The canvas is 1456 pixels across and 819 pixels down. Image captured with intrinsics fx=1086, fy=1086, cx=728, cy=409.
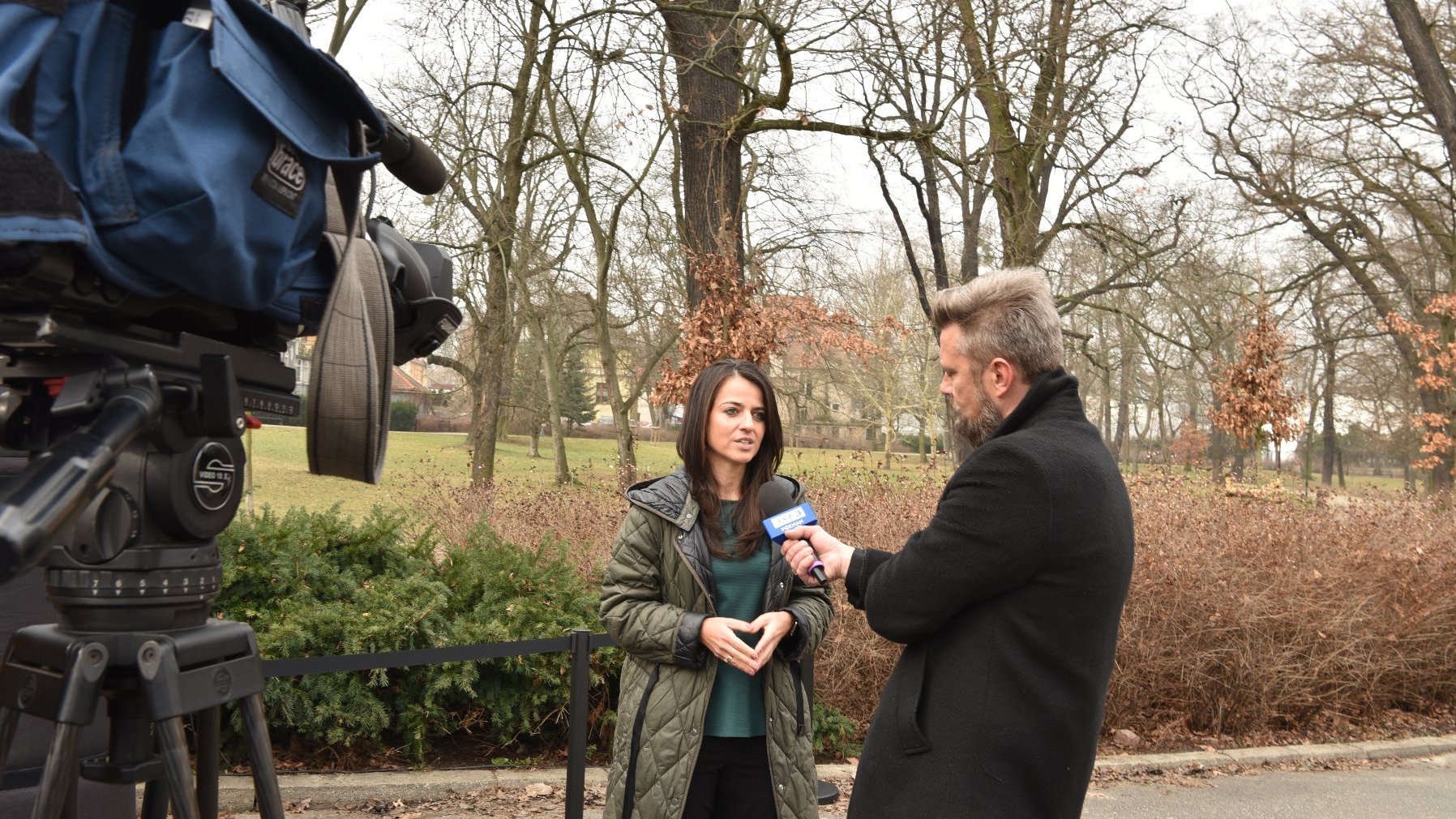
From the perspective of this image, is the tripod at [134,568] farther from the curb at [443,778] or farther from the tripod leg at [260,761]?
the curb at [443,778]

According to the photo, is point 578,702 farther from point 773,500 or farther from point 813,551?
point 813,551

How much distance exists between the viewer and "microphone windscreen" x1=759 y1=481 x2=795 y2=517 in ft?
10.8

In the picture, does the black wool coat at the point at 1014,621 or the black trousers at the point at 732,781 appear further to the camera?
the black trousers at the point at 732,781

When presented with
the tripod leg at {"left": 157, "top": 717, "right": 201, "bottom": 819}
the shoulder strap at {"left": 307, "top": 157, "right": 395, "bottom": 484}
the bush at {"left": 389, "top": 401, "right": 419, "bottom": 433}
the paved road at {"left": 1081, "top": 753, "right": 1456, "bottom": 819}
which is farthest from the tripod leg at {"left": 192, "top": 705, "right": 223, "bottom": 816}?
the bush at {"left": 389, "top": 401, "right": 419, "bottom": 433}

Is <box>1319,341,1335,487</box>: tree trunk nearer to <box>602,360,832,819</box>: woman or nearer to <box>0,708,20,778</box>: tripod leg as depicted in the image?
<box>602,360,832,819</box>: woman

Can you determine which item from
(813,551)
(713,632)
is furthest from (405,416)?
(813,551)

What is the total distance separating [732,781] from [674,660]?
40cm

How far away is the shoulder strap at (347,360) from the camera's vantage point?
1.62 meters

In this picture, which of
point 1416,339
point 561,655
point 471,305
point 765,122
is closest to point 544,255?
point 471,305

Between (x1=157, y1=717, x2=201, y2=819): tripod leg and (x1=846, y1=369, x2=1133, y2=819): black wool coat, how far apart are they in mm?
1358

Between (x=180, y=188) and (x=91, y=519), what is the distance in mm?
486

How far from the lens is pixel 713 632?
9.78ft

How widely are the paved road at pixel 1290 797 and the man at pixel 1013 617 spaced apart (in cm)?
332

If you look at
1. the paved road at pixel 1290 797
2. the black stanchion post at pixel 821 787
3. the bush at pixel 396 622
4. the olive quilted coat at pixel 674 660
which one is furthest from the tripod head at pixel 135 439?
the paved road at pixel 1290 797
